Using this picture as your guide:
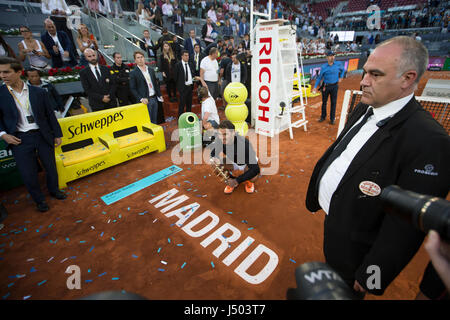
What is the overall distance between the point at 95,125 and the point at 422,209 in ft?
18.5

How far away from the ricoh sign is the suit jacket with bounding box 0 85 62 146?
15.4 feet

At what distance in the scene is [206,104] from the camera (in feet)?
17.5

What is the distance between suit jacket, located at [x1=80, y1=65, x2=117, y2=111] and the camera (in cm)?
506

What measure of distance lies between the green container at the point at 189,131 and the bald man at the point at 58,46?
4635 mm

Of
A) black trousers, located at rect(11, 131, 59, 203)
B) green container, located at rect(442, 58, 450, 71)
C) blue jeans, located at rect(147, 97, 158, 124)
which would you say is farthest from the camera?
green container, located at rect(442, 58, 450, 71)

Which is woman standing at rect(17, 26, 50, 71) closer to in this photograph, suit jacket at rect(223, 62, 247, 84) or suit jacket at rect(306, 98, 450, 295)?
suit jacket at rect(223, 62, 247, 84)

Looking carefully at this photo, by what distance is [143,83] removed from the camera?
225 inches

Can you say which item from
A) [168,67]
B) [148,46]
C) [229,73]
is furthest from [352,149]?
[148,46]

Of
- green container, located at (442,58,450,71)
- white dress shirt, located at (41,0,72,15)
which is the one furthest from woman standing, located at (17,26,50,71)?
green container, located at (442,58,450,71)

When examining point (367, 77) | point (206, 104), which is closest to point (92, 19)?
point (206, 104)

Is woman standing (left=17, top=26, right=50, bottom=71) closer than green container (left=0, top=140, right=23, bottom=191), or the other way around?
green container (left=0, top=140, right=23, bottom=191)

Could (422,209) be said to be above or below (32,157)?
above

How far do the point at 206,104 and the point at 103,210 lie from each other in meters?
3.22

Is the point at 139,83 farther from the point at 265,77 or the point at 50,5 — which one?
the point at 50,5
